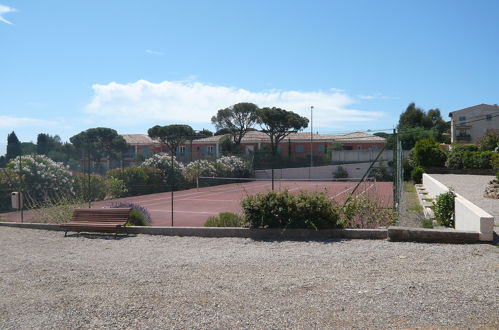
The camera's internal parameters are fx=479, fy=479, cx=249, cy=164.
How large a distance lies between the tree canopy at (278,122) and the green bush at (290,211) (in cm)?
4784

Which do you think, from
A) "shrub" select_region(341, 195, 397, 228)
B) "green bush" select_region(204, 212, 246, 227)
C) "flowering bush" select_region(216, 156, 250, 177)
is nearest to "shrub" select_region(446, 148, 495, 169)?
"flowering bush" select_region(216, 156, 250, 177)

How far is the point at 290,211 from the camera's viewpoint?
10547mm

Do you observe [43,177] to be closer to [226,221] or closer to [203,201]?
[203,201]

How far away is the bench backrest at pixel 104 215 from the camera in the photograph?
1222cm

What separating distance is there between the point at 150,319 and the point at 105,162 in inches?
815

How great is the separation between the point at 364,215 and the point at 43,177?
14.7 meters

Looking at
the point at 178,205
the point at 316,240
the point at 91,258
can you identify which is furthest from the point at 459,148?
the point at 91,258

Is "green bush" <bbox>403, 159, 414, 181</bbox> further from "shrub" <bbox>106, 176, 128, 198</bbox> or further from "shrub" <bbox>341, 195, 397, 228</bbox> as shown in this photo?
"shrub" <bbox>341, 195, 397, 228</bbox>

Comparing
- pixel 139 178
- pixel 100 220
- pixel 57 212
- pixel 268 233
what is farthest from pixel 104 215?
pixel 139 178

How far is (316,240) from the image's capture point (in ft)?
32.8

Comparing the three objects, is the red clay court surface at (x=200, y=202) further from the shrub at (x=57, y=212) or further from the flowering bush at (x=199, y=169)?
the flowering bush at (x=199, y=169)

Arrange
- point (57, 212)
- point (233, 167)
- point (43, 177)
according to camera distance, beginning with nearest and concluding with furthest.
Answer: point (57, 212), point (43, 177), point (233, 167)

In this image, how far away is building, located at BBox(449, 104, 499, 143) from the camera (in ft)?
239

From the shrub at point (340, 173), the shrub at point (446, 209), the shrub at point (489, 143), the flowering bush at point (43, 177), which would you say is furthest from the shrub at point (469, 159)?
the flowering bush at point (43, 177)
